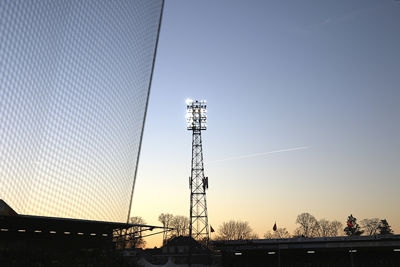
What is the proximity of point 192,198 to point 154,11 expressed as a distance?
25674 mm

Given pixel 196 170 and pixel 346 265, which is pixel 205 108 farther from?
pixel 346 265

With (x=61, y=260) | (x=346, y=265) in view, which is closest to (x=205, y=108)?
(x=346, y=265)

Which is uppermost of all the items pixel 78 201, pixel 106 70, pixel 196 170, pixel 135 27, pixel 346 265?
pixel 135 27

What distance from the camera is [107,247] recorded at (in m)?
30.9

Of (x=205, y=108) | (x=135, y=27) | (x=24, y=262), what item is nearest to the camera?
(x=24, y=262)

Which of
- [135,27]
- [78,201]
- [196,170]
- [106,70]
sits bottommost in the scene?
[78,201]

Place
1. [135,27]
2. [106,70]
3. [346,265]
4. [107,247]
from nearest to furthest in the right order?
1. [106,70]
2. [135,27]
3. [107,247]
4. [346,265]

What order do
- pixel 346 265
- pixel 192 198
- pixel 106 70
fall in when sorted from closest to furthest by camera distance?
1. pixel 106 70
2. pixel 346 265
3. pixel 192 198

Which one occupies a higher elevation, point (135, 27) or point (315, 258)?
point (135, 27)

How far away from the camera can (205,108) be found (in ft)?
174

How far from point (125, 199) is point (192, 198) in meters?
20.4

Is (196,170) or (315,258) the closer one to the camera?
(315,258)

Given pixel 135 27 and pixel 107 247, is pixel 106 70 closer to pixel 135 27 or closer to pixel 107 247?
pixel 135 27

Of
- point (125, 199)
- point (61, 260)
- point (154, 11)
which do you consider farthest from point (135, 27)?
point (61, 260)
